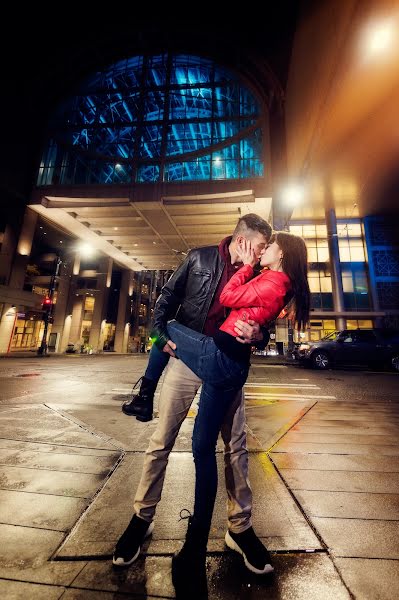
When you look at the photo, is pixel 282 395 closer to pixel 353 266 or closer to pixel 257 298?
pixel 257 298

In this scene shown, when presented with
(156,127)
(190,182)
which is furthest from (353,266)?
Answer: (156,127)

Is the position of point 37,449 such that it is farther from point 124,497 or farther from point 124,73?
point 124,73

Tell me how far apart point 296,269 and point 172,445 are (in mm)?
1327

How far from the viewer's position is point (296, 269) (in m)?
1.65

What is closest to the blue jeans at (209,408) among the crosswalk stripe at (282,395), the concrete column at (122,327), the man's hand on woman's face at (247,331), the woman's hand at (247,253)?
the man's hand on woman's face at (247,331)

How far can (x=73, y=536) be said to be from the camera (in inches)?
59.8

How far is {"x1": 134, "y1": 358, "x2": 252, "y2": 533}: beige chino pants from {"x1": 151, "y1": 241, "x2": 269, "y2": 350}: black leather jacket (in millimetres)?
279

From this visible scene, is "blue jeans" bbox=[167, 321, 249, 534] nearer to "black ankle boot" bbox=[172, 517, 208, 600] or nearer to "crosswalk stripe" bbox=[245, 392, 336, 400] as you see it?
"black ankle boot" bbox=[172, 517, 208, 600]

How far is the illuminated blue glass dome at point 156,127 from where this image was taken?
90.0 feet

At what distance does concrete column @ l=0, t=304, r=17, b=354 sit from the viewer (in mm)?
20969

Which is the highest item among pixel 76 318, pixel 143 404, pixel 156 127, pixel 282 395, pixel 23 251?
pixel 156 127

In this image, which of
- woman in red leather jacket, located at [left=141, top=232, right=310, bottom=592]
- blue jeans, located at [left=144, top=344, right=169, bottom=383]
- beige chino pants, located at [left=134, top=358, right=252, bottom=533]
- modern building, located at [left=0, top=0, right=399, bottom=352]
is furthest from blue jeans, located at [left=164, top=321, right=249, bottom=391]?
modern building, located at [left=0, top=0, right=399, bottom=352]

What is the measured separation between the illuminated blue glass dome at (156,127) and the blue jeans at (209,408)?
90.2 feet

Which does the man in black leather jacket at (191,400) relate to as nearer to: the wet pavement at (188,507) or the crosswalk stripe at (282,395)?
the wet pavement at (188,507)
